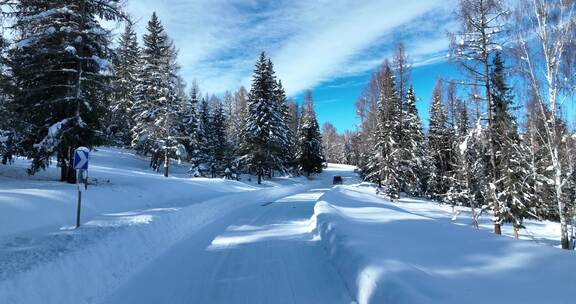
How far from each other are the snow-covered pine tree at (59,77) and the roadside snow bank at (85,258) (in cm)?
650

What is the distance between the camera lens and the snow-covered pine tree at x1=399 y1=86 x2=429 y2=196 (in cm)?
2905

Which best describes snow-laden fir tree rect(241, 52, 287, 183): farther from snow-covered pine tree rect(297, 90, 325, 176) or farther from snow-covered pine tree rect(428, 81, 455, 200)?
snow-covered pine tree rect(428, 81, 455, 200)

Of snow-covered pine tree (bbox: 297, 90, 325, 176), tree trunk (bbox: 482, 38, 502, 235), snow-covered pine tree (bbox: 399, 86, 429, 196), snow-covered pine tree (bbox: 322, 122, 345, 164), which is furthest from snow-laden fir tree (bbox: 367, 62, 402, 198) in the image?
snow-covered pine tree (bbox: 322, 122, 345, 164)

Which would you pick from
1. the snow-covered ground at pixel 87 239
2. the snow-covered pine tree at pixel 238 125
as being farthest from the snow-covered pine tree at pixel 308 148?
the snow-covered ground at pixel 87 239

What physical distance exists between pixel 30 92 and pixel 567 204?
69.4 ft

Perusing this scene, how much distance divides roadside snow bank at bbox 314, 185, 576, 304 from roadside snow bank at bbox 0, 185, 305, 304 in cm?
402

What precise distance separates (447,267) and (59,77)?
55.5 feet

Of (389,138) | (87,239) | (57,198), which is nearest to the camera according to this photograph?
(87,239)

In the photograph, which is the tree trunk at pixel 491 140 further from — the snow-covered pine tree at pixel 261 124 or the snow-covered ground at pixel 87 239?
the snow-covered pine tree at pixel 261 124

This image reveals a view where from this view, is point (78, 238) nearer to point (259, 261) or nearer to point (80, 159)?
point (80, 159)

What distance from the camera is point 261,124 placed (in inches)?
1416

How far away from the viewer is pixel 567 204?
1245cm

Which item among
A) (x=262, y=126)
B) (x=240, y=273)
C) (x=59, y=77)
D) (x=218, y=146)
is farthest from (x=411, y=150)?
Result: (x=240, y=273)

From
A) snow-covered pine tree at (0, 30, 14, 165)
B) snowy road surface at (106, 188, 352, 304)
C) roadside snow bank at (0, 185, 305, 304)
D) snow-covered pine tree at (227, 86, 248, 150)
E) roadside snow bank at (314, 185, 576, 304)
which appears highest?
snow-covered pine tree at (227, 86, 248, 150)
